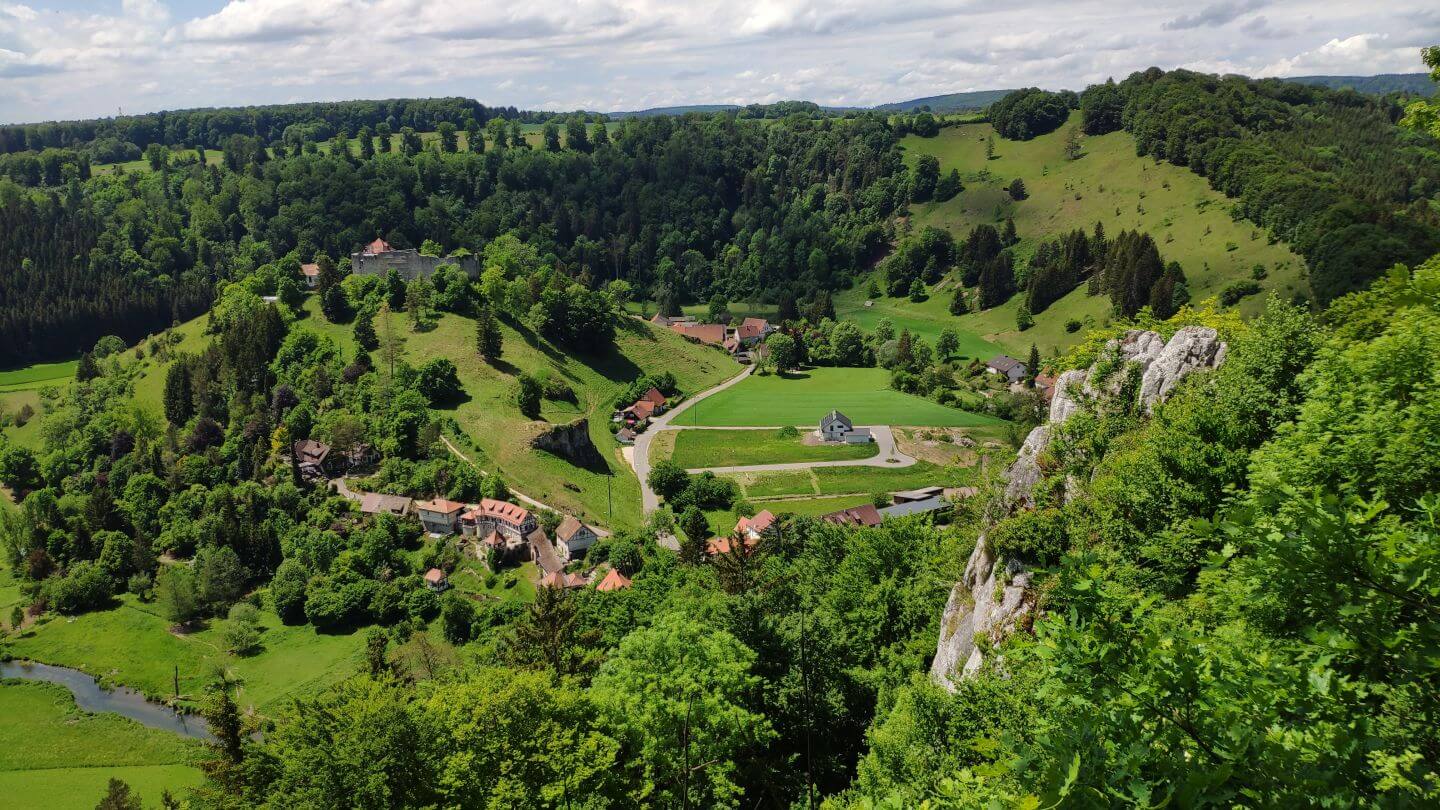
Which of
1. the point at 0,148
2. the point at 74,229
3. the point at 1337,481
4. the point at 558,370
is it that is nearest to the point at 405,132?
the point at 74,229

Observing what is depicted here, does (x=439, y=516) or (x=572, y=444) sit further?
(x=572, y=444)

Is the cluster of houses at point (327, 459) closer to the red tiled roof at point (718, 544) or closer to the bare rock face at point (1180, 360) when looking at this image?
the red tiled roof at point (718, 544)

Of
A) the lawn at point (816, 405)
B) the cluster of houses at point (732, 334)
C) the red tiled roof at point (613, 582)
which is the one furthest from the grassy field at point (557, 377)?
the red tiled roof at point (613, 582)

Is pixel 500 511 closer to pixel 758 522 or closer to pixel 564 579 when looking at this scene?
pixel 564 579

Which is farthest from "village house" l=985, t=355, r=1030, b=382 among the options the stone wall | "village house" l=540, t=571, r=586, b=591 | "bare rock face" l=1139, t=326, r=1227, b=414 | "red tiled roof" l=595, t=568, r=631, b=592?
"bare rock face" l=1139, t=326, r=1227, b=414

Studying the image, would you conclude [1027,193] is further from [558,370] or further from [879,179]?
[558,370]

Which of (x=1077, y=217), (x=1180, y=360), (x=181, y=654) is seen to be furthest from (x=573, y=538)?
(x=1077, y=217)

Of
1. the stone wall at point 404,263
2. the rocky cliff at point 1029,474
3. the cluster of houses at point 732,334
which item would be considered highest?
the stone wall at point 404,263
